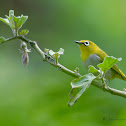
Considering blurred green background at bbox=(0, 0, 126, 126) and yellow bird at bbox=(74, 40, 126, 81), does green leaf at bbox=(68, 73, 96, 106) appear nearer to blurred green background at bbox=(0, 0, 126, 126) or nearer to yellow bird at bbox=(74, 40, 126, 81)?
blurred green background at bbox=(0, 0, 126, 126)

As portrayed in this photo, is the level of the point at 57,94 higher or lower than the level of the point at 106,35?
lower

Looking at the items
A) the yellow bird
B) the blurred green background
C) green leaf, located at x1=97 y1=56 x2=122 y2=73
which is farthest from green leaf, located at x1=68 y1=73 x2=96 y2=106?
the yellow bird

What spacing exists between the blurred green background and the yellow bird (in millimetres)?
62

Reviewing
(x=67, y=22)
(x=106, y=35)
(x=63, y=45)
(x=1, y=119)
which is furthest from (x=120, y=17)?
(x=1, y=119)

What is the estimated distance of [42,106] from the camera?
6.59ft

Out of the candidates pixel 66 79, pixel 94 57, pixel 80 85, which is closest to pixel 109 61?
pixel 80 85

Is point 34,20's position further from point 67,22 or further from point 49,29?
point 67,22

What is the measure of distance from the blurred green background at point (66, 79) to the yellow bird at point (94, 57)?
6cm

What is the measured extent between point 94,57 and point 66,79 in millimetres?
628

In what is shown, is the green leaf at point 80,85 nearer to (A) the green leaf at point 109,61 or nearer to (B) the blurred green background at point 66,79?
(A) the green leaf at point 109,61

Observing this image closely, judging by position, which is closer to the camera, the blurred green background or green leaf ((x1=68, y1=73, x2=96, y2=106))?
green leaf ((x1=68, y1=73, x2=96, y2=106))

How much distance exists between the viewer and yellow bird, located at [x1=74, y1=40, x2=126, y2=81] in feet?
8.95

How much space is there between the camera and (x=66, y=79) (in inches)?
96.1

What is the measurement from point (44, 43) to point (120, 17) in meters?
1.64
